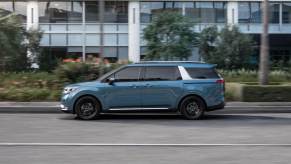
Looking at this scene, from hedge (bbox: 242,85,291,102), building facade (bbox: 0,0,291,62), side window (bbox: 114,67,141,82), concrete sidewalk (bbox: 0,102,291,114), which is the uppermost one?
building facade (bbox: 0,0,291,62)

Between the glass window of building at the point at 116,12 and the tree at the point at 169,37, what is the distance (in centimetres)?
648

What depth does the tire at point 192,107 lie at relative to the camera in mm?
17359

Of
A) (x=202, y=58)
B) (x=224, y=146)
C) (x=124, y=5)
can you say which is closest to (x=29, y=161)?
(x=224, y=146)

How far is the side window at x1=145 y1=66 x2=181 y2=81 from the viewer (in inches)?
687

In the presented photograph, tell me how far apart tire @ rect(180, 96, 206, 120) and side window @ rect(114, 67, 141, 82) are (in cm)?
161

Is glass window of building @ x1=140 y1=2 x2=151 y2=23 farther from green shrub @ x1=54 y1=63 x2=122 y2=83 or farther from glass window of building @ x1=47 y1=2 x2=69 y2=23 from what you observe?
green shrub @ x1=54 y1=63 x2=122 y2=83

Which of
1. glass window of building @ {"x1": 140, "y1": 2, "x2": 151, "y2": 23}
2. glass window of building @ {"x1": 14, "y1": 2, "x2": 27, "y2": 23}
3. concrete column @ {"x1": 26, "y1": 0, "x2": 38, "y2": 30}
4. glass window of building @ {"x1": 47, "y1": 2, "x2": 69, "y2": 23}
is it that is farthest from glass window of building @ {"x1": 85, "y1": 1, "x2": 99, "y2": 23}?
glass window of building @ {"x1": 14, "y1": 2, "x2": 27, "y2": 23}

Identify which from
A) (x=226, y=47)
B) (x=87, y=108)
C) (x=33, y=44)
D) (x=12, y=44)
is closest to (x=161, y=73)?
(x=87, y=108)

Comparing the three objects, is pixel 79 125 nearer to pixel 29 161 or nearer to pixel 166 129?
pixel 166 129

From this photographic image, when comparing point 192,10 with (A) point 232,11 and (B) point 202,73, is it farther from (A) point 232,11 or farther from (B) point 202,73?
(B) point 202,73

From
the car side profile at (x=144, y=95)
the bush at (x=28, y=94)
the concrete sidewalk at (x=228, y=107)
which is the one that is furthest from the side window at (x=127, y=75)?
the bush at (x=28, y=94)

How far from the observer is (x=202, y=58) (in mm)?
51938

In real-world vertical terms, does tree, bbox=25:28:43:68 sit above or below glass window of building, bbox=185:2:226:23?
below

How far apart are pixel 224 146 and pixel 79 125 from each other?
17.3 ft
